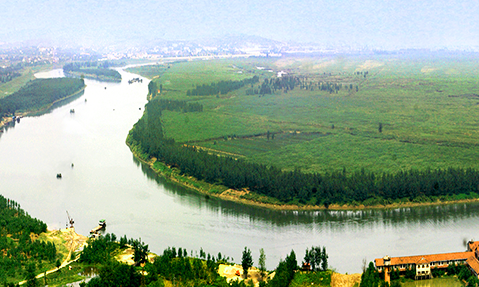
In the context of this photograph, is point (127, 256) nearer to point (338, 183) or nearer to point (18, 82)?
point (338, 183)

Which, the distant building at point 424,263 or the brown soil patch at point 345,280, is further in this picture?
the distant building at point 424,263

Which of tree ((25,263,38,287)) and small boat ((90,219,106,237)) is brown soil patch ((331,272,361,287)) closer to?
tree ((25,263,38,287))

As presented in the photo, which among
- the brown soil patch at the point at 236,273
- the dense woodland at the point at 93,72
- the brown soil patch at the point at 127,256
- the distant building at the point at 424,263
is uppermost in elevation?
the dense woodland at the point at 93,72

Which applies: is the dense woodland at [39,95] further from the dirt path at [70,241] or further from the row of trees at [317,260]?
the row of trees at [317,260]

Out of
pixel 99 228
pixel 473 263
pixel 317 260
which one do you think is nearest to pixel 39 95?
pixel 99 228

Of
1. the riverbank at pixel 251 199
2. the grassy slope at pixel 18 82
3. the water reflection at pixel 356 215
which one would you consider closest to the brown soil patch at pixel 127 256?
the water reflection at pixel 356 215

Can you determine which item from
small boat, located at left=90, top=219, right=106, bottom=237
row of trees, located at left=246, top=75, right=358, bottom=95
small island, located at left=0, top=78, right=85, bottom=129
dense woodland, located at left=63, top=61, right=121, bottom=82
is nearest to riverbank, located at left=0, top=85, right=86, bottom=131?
small island, located at left=0, top=78, right=85, bottom=129
